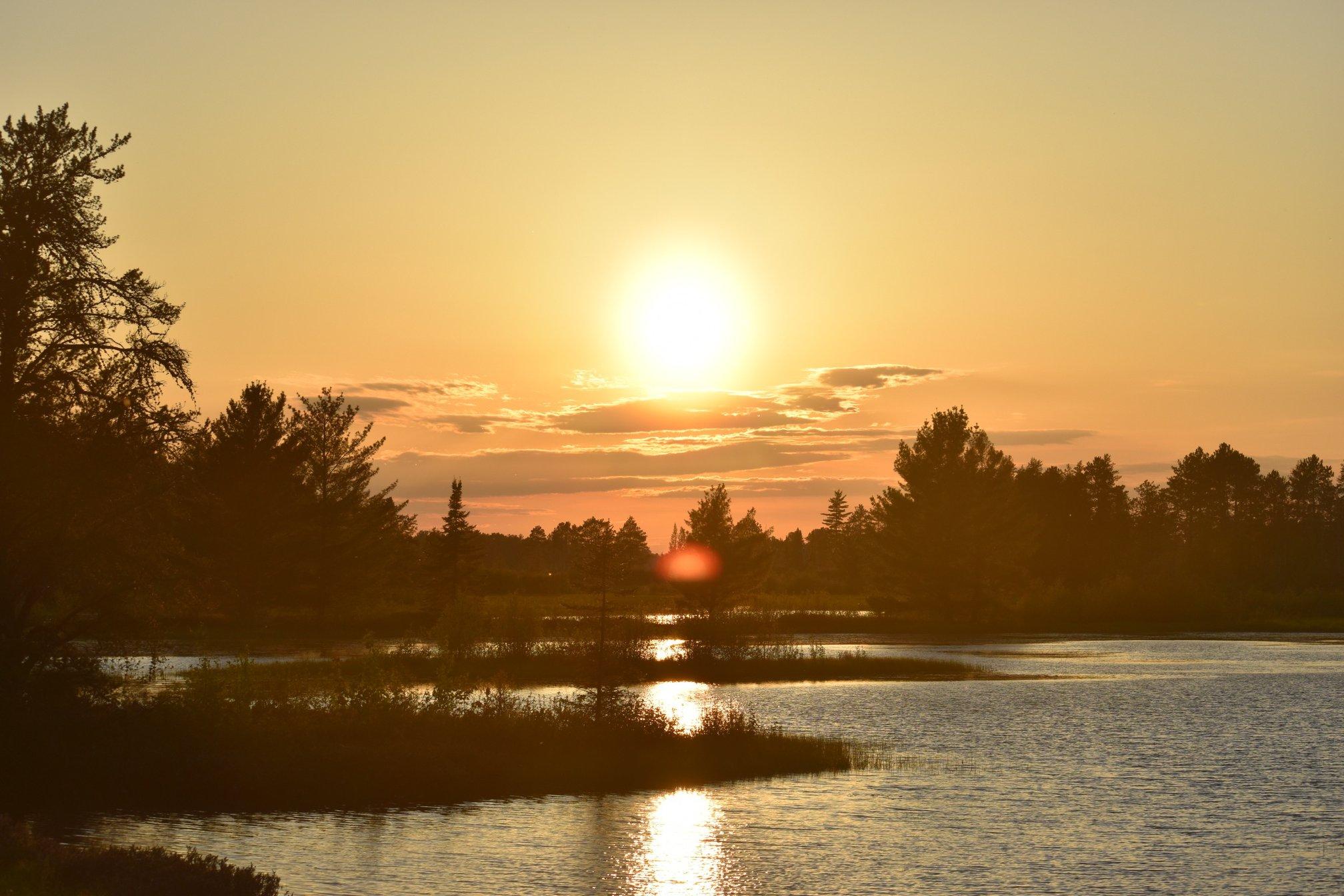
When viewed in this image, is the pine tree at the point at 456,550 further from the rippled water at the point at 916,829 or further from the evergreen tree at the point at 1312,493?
the evergreen tree at the point at 1312,493

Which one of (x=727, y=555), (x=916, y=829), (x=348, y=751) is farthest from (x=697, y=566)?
(x=916, y=829)

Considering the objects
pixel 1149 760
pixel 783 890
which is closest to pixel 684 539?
pixel 1149 760

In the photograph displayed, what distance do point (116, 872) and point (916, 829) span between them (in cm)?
1477

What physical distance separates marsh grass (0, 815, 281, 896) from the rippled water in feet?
5.68

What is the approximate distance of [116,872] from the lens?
1644cm

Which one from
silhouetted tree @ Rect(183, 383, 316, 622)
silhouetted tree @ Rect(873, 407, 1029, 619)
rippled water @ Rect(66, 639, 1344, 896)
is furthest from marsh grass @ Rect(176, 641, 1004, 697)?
silhouetted tree @ Rect(873, 407, 1029, 619)

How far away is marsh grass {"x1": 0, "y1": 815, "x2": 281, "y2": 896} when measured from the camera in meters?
15.6

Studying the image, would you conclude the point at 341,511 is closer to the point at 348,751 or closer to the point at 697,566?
the point at 697,566

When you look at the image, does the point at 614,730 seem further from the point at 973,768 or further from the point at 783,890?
the point at 783,890

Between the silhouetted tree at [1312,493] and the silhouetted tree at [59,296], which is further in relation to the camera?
the silhouetted tree at [1312,493]

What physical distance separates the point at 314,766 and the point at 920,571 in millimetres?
80860

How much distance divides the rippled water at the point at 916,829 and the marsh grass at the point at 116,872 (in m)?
1.73

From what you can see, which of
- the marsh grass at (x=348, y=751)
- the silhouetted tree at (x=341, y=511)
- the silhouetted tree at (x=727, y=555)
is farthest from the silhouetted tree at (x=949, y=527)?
the marsh grass at (x=348, y=751)

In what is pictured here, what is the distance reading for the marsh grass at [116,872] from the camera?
51.2 feet
